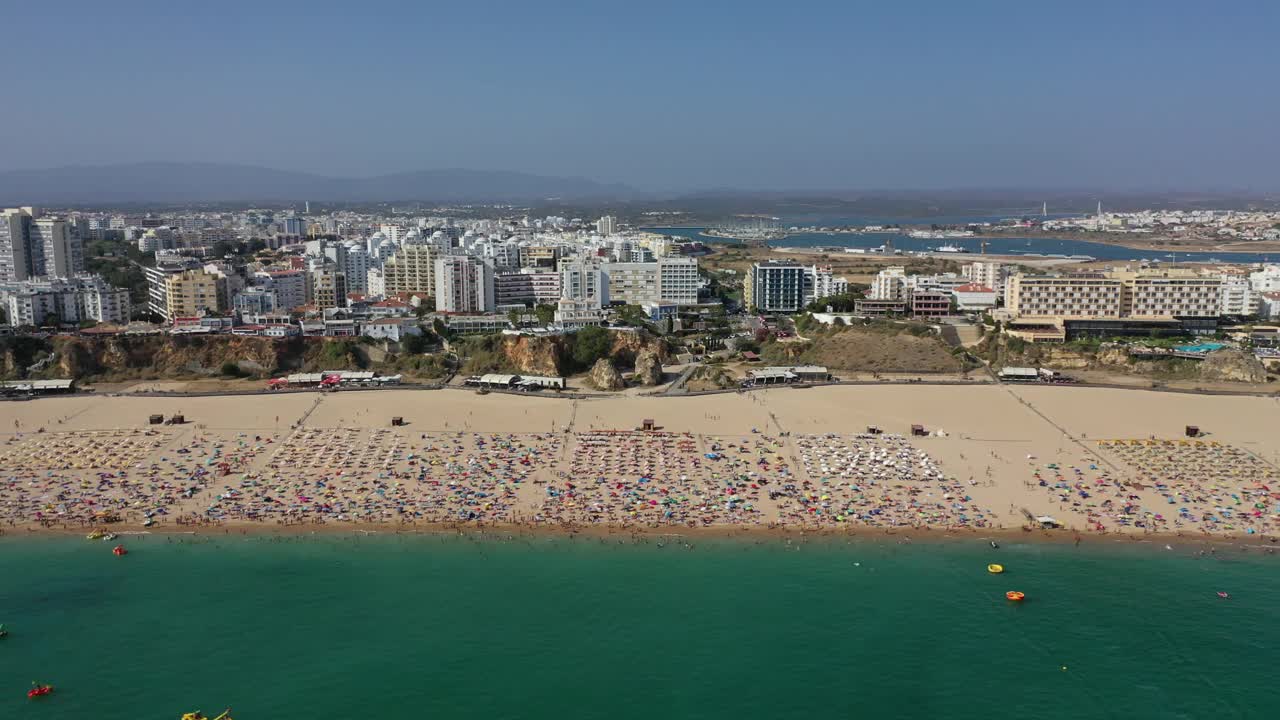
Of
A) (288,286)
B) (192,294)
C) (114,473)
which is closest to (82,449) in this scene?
(114,473)

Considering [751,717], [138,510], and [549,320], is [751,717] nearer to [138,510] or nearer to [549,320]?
[138,510]

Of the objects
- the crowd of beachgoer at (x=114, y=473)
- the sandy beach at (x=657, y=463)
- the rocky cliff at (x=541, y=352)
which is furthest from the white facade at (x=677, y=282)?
the crowd of beachgoer at (x=114, y=473)

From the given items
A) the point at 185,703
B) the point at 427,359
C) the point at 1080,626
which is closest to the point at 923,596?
the point at 1080,626

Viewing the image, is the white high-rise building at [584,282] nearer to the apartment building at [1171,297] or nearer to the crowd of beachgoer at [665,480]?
the crowd of beachgoer at [665,480]

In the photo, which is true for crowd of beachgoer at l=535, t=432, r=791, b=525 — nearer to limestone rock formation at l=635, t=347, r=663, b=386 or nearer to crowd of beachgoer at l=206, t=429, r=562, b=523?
crowd of beachgoer at l=206, t=429, r=562, b=523

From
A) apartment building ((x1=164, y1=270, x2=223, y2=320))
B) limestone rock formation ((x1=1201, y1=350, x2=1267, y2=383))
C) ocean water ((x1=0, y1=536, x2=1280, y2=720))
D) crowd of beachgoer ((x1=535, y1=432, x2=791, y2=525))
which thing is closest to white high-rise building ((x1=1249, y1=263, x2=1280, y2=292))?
limestone rock formation ((x1=1201, y1=350, x2=1267, y2=383))

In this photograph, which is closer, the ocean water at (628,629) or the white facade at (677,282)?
the ocean water at (628,629)

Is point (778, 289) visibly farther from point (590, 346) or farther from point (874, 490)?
point (874, 490)
